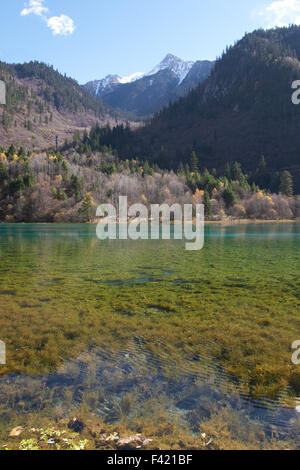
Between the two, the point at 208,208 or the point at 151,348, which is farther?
the point at 208,208

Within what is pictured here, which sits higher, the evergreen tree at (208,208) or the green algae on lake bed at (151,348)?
the evergreen tree at (208,208)

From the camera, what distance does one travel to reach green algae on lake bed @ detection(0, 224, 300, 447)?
583 cm

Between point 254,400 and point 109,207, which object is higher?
point 109,207

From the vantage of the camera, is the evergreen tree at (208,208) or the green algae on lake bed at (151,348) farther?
the evergreen tree at (208,208)

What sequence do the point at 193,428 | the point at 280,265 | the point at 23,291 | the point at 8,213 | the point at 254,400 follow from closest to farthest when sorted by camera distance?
the point at 193,428, the point at 254,400, the point at 23,291, the point at 280,265, the point at 8,213

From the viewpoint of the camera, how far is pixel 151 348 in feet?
28.1

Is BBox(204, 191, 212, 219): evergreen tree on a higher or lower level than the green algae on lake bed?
higher

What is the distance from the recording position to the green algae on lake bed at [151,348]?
19.1 feet

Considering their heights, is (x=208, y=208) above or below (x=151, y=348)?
above

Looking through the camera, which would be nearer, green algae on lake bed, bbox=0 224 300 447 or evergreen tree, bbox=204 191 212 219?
green algae on lake bed, bbox=0 224 300 447

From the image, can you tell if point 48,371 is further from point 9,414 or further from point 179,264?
point 179,264
